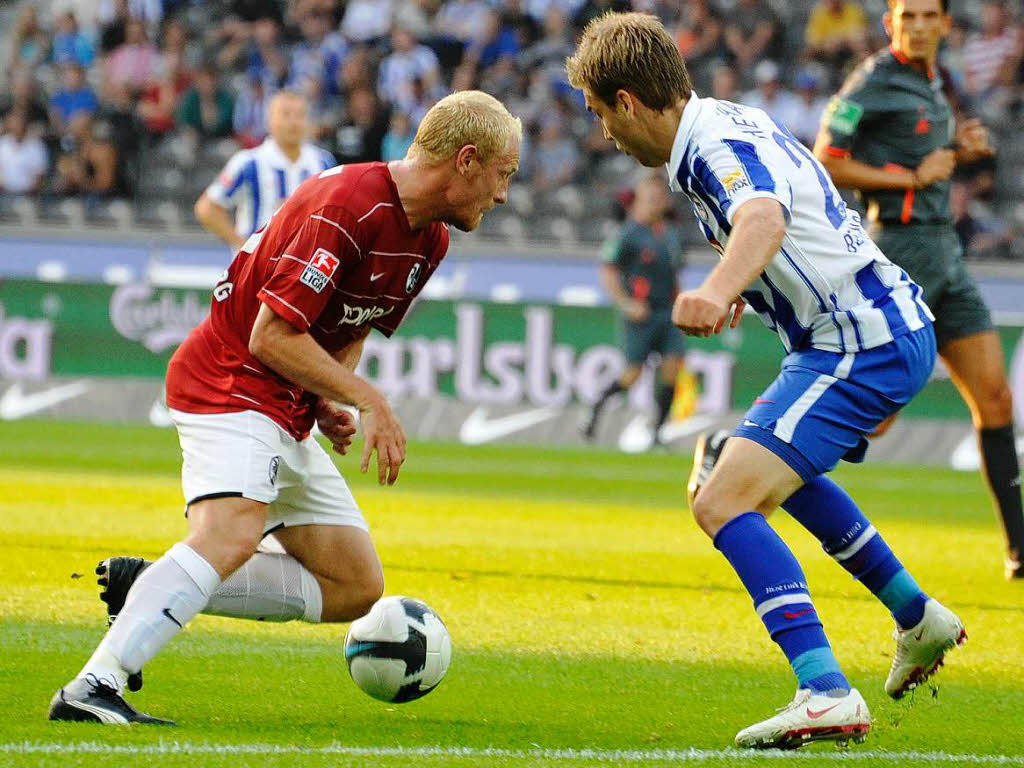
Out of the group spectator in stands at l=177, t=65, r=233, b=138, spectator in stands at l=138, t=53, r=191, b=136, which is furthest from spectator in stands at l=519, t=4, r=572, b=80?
spectator in stands at l=138, t=53, r=191, b=136

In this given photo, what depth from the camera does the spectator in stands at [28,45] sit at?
22250 millimetres

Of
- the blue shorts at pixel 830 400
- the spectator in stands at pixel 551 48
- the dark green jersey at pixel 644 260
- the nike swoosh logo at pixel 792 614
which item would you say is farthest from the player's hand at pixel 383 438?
the spectator in stands at pixel 551 48

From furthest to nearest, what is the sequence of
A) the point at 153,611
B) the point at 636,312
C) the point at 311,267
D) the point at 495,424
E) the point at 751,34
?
the point at 751,34 → the point at 495,424 → the point at 636,312 → the point at 311,267 → the point at 153,611

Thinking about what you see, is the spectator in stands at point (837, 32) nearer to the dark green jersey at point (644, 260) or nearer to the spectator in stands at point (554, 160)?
the spectator in stands at point (554, 160)

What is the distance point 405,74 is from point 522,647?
15255 millimetres

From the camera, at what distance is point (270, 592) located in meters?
4.95

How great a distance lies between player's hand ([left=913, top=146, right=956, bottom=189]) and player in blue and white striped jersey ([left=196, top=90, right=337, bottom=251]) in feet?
17.0

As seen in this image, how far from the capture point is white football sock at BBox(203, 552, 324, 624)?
4895mm

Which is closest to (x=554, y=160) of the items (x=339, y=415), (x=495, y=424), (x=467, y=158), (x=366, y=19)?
(x=366, y=19)

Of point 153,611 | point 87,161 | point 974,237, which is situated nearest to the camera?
point 153,611

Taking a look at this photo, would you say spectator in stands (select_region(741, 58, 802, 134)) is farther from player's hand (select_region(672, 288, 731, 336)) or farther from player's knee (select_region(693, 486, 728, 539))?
player's hand (select_region(672, 288, 731, 336))

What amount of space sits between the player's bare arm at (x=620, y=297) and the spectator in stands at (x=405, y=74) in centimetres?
578

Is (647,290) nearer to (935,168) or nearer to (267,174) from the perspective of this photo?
(267,174)

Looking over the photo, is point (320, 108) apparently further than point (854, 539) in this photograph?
Yes
